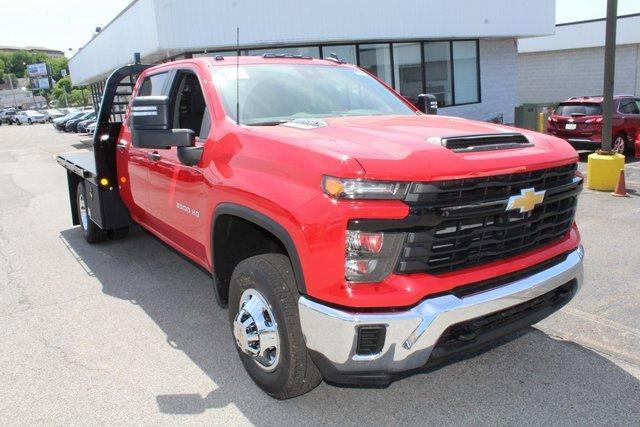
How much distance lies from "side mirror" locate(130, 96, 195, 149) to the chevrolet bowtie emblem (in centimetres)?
201

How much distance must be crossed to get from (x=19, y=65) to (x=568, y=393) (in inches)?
8386

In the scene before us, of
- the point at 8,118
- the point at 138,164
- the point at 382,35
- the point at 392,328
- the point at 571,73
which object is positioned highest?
the point at 382,35

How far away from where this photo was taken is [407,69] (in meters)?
18.2

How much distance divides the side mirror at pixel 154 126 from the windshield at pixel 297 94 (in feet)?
1.19

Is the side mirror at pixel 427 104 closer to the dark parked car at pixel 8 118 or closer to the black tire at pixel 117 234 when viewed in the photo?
the black tire at pixel 117 234

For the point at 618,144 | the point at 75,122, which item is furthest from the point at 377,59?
the point at 75,122

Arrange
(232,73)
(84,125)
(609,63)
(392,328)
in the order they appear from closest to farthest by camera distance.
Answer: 1. (392,328)
2. (232,73)
3. (609,63)
4. (84,125)

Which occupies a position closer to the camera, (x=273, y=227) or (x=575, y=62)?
(x=273, y=227)

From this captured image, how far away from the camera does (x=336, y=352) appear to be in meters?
2.60

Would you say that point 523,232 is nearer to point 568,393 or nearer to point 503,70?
point 568,393

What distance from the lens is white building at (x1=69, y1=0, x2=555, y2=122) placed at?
46.0 ft

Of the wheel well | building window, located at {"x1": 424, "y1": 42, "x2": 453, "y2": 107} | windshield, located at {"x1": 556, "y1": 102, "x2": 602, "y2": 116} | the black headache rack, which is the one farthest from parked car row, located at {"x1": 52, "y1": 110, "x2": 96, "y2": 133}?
the wheel well

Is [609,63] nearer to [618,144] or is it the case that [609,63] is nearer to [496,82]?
[618,144]

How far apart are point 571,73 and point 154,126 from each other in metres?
27.6
